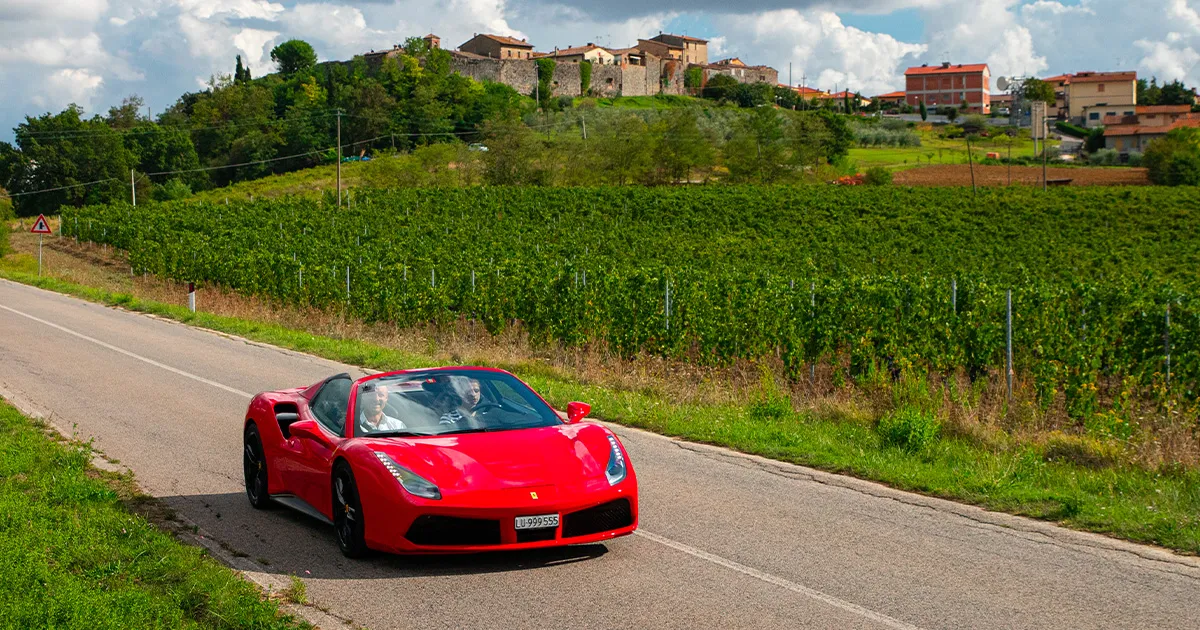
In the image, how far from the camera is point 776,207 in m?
75.5

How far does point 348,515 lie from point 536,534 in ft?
4.59

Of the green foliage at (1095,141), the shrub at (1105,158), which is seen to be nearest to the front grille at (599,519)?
the shrub at (1105,158)

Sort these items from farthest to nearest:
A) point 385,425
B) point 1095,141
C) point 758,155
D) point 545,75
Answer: point 545,75 → point 1095,141 → point 758,155 → point 385,425

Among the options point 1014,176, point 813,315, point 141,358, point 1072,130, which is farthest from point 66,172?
point 1072,130

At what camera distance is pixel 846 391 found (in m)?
15.5

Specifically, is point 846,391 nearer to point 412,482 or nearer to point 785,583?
point 785,583

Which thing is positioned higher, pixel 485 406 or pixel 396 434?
pixel 485 406

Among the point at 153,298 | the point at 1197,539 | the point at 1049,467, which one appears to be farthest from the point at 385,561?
the point at 153,298

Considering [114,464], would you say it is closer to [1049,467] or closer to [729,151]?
[1049,467]

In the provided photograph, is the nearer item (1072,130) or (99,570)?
(99,570)

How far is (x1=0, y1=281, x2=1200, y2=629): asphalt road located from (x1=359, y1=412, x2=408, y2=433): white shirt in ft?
3.03

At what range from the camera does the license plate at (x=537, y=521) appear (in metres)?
7.39

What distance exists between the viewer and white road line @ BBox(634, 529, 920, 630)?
637 cm

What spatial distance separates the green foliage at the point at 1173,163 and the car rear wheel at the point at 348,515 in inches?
3629
